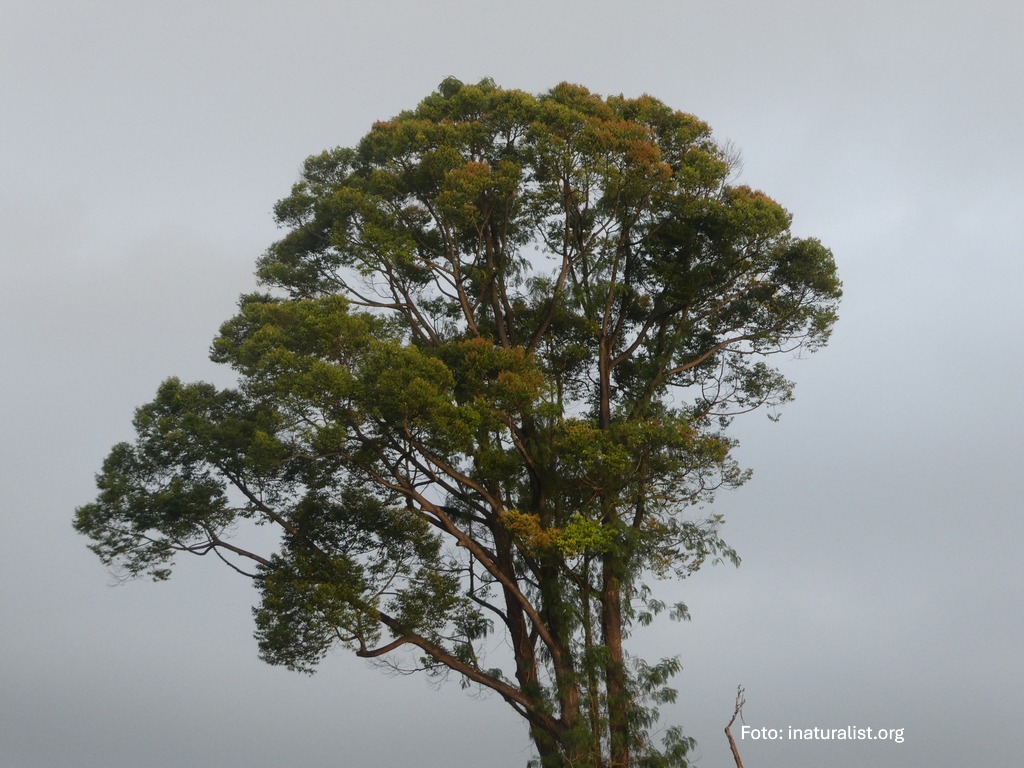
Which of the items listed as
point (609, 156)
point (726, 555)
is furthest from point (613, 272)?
point (726, 555)

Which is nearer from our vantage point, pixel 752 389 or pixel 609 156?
pixel 609 156

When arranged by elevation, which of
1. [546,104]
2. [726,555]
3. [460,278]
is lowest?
[726,555]

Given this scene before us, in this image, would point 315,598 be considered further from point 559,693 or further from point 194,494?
point 559,693

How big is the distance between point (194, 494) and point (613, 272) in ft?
16.1

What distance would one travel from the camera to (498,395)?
38.8 feet

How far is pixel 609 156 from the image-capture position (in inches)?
499

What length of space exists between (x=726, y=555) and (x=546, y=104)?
16.2 ft

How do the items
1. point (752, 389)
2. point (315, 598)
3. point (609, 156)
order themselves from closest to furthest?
point (315, 598) → point (609, 156) → point (752, 389)

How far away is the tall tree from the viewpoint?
11594mm

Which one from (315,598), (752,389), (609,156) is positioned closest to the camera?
(315,598)

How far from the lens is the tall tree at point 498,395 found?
38.0 ft

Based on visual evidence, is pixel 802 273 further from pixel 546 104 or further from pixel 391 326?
Answer: pixel 391 326

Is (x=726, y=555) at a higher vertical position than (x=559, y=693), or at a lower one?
higher

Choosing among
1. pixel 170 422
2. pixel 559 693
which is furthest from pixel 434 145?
pixel 559 693
